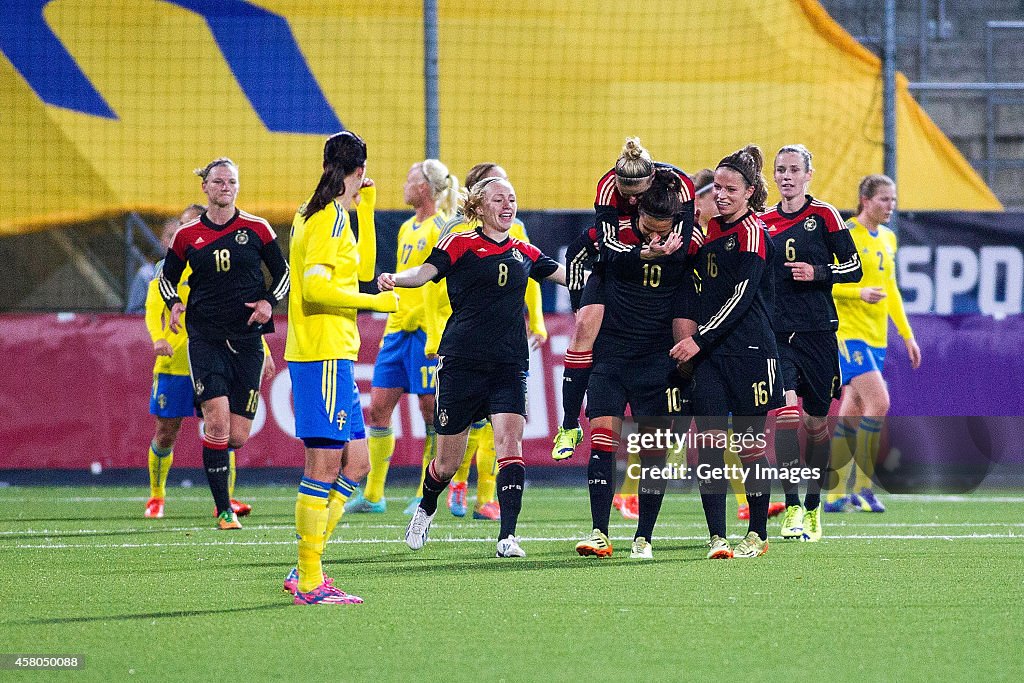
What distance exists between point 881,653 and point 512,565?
2.73 m

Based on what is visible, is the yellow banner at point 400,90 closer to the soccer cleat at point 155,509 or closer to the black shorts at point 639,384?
the soccer cleat at point 155,509

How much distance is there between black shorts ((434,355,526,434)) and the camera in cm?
769

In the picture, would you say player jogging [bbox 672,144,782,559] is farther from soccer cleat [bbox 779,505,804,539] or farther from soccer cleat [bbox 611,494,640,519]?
soccer cleat [bbox 611,494,640,519]

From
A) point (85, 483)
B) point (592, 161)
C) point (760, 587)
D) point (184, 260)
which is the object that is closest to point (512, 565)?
point (760, 587)

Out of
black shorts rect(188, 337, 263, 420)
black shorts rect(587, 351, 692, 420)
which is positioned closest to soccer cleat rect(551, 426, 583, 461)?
black shorts rect(587, 351, 692, 420)

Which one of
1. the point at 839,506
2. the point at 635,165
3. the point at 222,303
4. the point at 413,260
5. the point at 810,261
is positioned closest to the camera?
the point at 635,165

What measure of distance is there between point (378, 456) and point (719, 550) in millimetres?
3469

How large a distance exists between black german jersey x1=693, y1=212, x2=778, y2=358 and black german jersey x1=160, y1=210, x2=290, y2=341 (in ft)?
9.95

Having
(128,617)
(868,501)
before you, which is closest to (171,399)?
(128,617)

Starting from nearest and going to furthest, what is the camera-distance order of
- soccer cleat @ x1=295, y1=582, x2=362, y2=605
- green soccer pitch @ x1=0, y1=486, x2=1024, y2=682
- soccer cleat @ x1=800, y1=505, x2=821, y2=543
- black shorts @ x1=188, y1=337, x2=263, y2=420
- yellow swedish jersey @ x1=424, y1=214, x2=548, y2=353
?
green soccer pitch @ x1=0, y1=486, x2=1024, y2=682 → soccer cleat @ x1=295, y1=582, x2=362, y2=605 → soccer cleat @ x1=800, y1=505, x2=821, y2=543 → black shorts @ x1=188, y1=337, x2=263, y2=420 → yellow swedish jersey @ x1=424, y1=214, x2=548, y2=353

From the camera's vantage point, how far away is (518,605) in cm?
606

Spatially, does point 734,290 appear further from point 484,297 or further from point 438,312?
point 438,312

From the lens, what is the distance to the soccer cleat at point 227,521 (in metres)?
9.44

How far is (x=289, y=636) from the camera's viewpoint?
5344 millimetres
